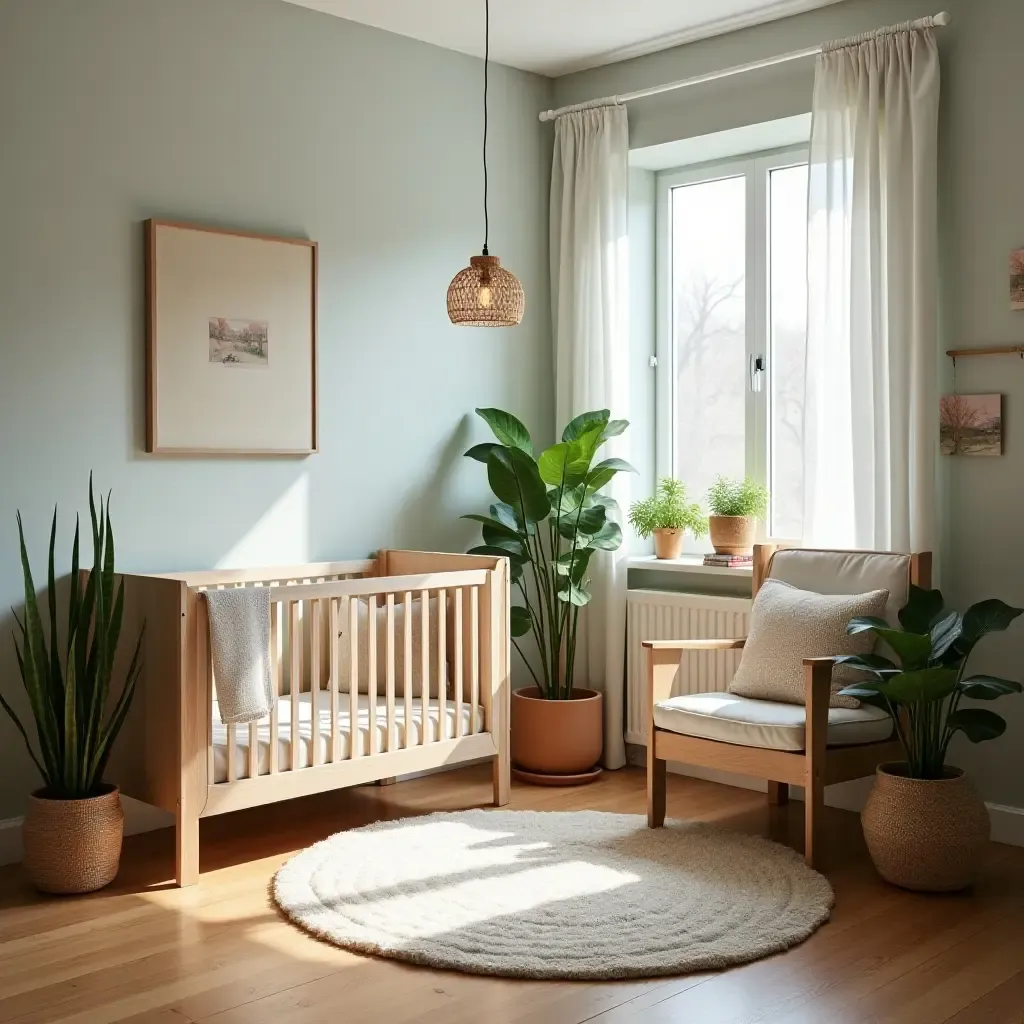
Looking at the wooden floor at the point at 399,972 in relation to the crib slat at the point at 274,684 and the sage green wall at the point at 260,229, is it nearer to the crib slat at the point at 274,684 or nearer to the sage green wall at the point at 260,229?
the crib slat at the point at 274,684

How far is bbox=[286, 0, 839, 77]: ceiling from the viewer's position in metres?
4.06

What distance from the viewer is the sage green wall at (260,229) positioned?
11.4ft

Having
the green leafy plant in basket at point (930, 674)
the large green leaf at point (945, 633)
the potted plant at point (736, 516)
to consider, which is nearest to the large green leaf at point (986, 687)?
the green leafy plant in basket at point (930, 674)

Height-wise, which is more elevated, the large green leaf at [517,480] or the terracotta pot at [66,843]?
the large green leaf at [517,480]

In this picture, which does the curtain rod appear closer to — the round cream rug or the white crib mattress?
the white crib mattress

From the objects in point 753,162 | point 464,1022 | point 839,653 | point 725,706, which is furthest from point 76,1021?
point 753,162

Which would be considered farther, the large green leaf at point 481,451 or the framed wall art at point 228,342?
the large green leaf at point 481,451

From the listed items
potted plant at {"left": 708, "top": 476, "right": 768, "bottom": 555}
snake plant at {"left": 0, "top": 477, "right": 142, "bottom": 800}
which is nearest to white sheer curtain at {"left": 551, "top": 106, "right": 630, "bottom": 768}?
potted plant at {"left": 708, "top": 476, "right": 768, "bottom": 555}

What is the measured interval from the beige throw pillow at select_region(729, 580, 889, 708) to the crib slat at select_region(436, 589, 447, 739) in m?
0.90

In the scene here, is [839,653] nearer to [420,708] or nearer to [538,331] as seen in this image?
[420,708]

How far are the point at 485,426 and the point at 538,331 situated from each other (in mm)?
478

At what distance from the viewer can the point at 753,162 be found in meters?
4.58

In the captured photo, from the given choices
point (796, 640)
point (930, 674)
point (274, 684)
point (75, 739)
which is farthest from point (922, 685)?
point (75, 739)

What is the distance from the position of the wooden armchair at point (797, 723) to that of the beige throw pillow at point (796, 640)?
5 cm
